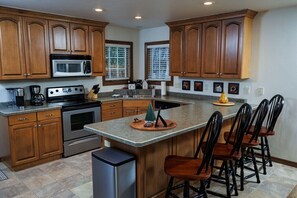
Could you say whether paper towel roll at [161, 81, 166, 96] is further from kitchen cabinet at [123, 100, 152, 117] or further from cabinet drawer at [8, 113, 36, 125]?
cabinet drawer at [8, 113, 36, 125]

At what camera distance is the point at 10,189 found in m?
2.99

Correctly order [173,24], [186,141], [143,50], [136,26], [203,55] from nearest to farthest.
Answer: [186,141] → [203,55] → [173,24] → [136,26] → [143,50]

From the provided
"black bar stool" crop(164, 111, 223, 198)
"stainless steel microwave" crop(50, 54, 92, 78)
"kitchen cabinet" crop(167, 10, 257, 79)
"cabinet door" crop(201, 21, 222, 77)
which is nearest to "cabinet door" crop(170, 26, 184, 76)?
"kitchen cabinet" crop(167, 10, 257, 79)

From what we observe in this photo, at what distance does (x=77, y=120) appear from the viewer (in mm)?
4078

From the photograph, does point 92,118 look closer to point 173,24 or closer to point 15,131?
point 15,131

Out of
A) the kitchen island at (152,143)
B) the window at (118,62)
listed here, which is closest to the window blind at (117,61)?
the window at (118,62)

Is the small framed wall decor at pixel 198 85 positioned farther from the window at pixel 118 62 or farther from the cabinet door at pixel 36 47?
the cabinet door at pixel 36 47

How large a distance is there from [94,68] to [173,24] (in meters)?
1.73

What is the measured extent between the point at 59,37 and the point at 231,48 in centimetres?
286

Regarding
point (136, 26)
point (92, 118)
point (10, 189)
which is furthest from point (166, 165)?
point (136, 26)

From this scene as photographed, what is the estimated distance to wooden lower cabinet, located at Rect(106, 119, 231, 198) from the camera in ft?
7.75

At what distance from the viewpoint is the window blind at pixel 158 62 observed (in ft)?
17.3

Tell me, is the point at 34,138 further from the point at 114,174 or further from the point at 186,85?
the point at 186,85

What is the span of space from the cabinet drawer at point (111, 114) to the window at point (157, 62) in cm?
123
